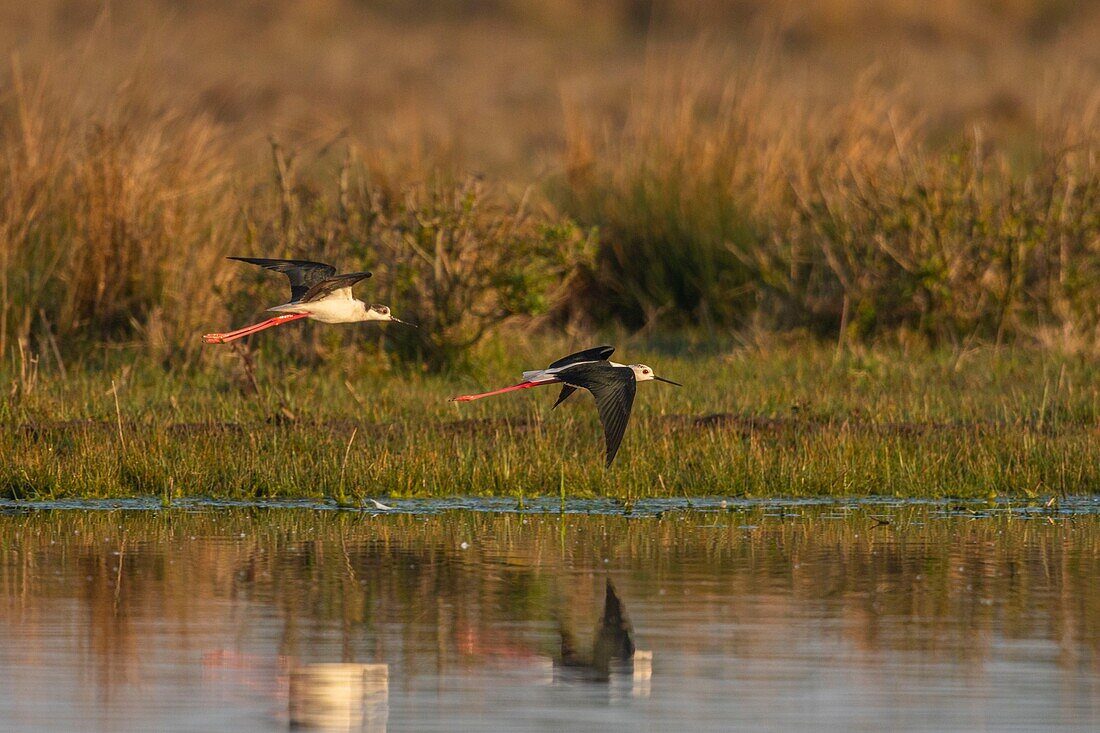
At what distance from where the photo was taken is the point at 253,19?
45.2 meters

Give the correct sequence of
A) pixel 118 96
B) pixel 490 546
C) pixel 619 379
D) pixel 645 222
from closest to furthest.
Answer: pixel 490 546, pixel 619 379, pixel 118 96, pixel 645 222

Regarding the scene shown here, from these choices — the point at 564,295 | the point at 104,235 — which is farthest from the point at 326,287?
the point at 564,295

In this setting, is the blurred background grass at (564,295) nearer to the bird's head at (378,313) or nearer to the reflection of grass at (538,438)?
the reflection of grass at (538,438)

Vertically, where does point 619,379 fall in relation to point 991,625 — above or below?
above

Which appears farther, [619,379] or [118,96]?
[118,96]

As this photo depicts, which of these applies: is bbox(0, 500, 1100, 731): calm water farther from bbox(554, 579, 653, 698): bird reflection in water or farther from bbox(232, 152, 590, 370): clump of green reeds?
bbox(232, 152, 590, 370): clump of green reeds

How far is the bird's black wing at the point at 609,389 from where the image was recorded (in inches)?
393

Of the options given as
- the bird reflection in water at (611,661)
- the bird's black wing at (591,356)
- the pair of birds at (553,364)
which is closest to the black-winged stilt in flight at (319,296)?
the pair of birds at (553,364)

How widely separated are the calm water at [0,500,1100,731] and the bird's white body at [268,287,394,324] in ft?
4.15

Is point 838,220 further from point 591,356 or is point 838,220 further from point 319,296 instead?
point 319,296

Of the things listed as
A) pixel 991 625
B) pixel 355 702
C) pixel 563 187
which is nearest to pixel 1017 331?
pixel 563 187

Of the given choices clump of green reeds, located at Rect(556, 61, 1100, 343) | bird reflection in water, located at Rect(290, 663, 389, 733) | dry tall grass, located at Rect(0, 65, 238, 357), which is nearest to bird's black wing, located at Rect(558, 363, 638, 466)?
bird reflection in water, located at Rect(290, 663, 389, 733)

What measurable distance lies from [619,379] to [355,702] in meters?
3.98

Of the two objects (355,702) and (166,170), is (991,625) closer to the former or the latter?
(355,702)
